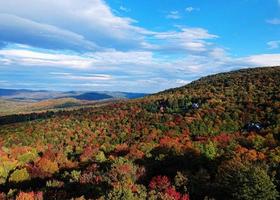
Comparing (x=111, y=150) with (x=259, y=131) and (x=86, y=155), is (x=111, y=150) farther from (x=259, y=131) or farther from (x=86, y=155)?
(x=259, y=131)

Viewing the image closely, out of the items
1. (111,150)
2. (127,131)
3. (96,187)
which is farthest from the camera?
(127,131)

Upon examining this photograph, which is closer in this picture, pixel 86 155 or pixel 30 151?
pixel 86 155

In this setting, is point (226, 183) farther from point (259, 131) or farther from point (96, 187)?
point (259, 131)

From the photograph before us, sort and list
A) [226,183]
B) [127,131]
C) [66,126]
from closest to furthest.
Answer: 1. [226,183]
2. [127,131]
3. [66,126]

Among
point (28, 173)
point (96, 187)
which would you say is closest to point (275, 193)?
point (96, 187)

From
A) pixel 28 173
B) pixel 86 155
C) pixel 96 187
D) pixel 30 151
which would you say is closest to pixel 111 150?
pixel 86 155

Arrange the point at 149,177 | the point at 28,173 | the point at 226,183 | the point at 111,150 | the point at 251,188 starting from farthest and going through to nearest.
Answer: the point at 111,150 < the point at 28,173 < the point at 149,177 < the point at 226,183 < the point at 251,188
